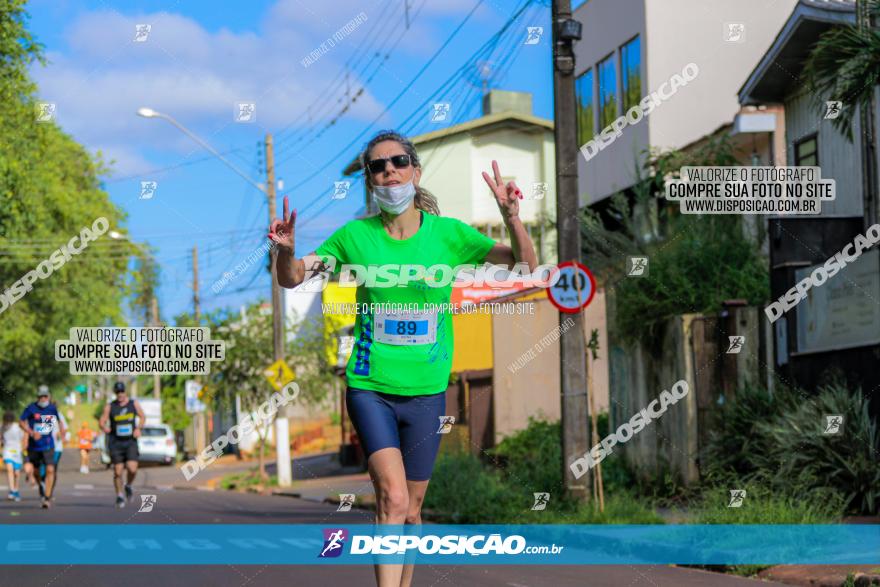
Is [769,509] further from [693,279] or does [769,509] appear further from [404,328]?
[693,279]

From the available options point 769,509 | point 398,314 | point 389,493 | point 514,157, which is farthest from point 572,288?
point 514,157

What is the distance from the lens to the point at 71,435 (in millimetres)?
90000

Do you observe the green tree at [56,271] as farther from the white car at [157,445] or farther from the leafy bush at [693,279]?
the leafy bush at [693,279]

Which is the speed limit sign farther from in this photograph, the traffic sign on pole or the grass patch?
the grass patch

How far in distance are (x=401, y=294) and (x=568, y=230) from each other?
8.39 m

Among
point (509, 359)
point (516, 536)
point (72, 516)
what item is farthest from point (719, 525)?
point (509, 359)

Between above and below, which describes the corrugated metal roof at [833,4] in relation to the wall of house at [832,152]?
above

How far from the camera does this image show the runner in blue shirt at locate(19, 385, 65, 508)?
20.1 meters

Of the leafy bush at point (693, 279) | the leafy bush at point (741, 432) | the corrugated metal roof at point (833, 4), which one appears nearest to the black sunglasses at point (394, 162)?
the leafy bush at point (741, 432)

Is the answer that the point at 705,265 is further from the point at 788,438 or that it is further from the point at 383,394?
the point at 383,394

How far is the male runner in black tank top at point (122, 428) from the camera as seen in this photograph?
18.8 m

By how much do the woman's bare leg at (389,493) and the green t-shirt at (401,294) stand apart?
11.6 inches

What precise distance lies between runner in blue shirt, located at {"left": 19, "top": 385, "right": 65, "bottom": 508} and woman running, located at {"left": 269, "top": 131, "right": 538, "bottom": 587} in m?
15.2

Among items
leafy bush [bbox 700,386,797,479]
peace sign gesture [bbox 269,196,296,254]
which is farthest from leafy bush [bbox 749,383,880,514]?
peace sign gesture [bbox 269,196,296,254]
